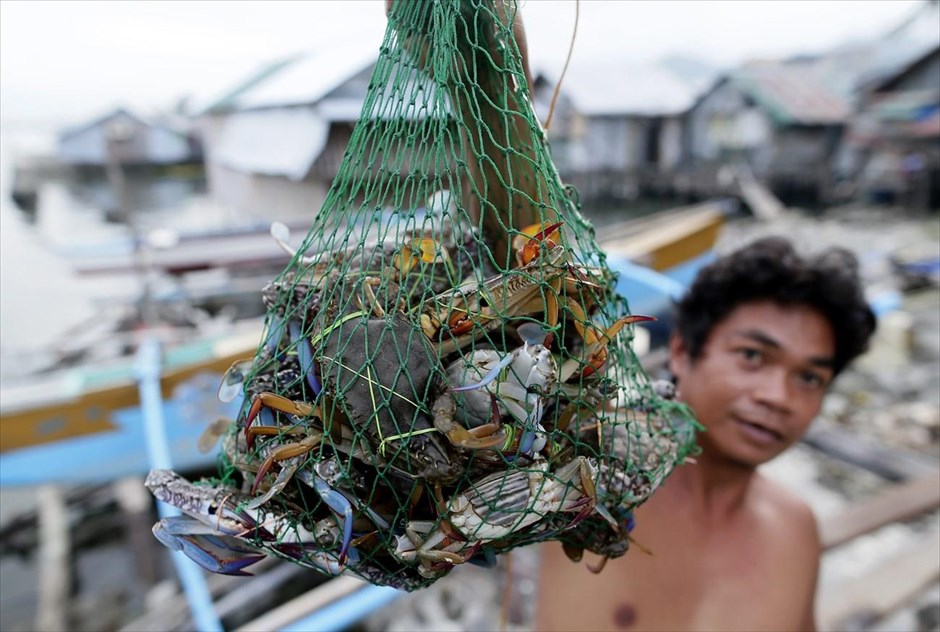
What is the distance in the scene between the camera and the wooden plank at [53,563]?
462cm

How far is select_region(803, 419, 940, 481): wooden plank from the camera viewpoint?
11.5 ft

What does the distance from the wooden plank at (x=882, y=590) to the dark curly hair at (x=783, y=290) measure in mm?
971

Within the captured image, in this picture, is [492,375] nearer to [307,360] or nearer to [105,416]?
[307,360]

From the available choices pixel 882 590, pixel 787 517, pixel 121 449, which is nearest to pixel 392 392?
pixel 787 517

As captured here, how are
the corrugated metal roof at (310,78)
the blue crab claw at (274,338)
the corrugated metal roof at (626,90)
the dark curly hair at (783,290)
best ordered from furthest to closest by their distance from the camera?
the corrugated metal roof at (626,90) → the corrugated metal roof at (310,78) → the dark curly hair at (783,290) → the blue crab claw at (274,338)

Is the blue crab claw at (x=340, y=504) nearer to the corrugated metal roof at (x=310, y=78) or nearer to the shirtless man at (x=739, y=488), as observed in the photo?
the shirtless man at (x=739, y=488)

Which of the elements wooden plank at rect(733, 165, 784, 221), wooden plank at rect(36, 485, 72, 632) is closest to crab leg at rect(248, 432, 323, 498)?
wooden plank at rect(36, 485, 72, 632)

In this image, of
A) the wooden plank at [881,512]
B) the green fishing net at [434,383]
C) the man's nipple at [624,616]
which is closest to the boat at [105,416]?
the wooden plank at [881,512]

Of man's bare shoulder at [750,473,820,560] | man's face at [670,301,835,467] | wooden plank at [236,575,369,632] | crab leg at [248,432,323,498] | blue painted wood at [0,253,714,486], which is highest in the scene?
crab leg at [248,432,323,498]

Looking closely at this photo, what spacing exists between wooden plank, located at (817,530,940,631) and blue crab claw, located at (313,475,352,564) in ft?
7.15

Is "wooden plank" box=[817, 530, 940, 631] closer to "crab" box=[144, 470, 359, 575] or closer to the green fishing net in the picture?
the green fishing net

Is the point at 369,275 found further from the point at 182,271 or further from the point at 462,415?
the point at 182,271

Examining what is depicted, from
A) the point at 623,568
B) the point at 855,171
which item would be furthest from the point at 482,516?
the point at 855,171

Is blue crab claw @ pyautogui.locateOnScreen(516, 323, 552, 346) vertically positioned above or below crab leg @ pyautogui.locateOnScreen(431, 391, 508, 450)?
above
